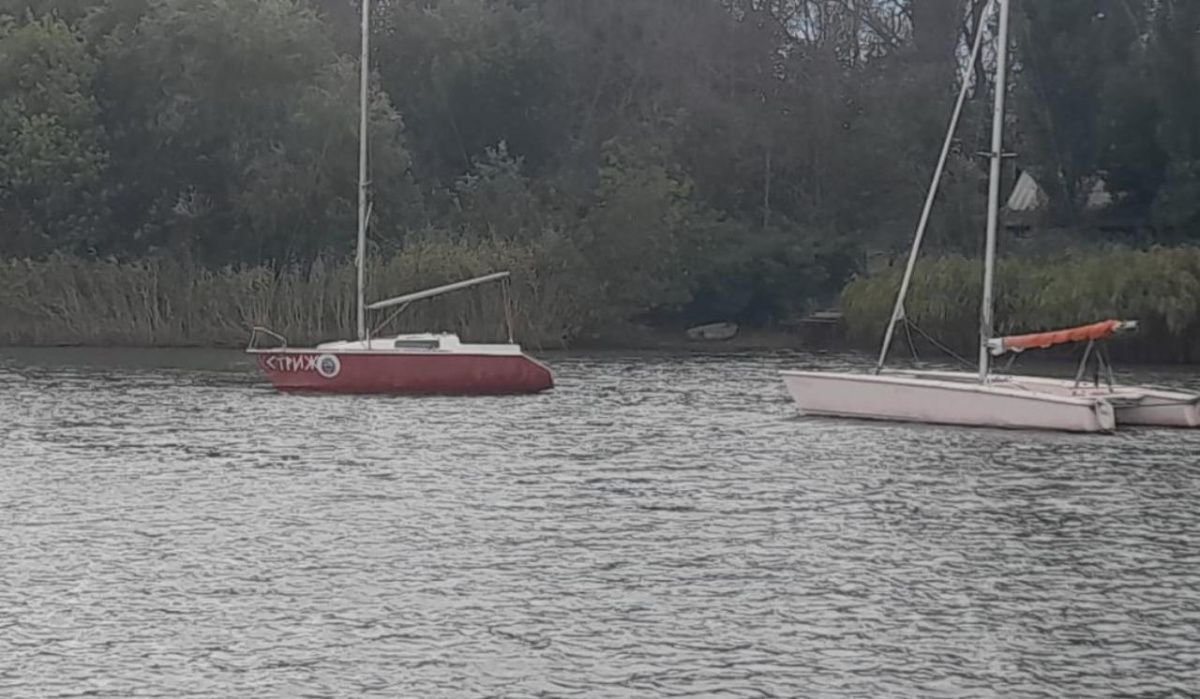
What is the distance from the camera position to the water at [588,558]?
15.2m

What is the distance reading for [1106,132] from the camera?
198 ft

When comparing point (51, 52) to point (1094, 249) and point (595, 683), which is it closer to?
point (1094, 249)

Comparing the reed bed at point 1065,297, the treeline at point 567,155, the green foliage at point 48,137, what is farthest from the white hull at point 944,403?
the green foliage at point 48,137

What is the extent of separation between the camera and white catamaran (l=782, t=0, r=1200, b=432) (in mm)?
32781

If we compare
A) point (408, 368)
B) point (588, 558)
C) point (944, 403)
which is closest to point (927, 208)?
point (944, 403)

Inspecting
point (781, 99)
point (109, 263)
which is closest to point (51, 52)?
point (109, 263)

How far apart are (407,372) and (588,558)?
65.6 feet

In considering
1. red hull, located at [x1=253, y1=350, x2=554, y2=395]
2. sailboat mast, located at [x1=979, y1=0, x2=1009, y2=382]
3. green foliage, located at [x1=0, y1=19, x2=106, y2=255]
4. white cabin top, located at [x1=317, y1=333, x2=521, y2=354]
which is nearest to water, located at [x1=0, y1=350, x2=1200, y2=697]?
sailboat mast, located at [x1=979, y1=0, x2=1009, y2=382]

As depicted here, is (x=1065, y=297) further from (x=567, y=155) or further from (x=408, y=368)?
(x=567, y=155)

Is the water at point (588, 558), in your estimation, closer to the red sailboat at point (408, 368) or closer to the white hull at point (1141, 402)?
the white hull at point (1141, 402)

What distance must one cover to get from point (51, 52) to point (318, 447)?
35772 mm

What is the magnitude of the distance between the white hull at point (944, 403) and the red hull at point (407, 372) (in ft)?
22.3

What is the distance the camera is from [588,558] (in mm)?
20188

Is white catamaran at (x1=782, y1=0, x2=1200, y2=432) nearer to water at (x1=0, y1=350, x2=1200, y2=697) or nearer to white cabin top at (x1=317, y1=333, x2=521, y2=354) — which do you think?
water at (x1=0, y1=350, x2=1200, y2=697)
